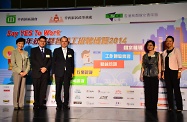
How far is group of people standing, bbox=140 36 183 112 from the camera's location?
5062 mm

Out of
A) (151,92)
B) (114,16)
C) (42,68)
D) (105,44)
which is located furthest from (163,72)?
(42,68)

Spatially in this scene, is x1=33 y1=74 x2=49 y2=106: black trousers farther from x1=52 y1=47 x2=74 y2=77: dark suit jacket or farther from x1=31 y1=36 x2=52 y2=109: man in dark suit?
x1=52 y1=47 x2=74 y2=77: dark suit jacket

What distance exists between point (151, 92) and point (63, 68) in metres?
1.90

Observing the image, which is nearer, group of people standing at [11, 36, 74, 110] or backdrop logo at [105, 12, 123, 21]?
group of people standing at [11, 36, 74, 110]

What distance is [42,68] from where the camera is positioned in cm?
535

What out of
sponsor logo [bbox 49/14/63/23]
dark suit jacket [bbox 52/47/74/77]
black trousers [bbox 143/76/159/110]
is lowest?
black trousers [bbox 143/76/159/110]

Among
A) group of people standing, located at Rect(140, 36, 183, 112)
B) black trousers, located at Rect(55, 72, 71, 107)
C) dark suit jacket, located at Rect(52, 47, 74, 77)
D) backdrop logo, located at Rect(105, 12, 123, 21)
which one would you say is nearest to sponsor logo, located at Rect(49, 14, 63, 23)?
dark suit jacket, located at Rect(52, 47, 74, 77)

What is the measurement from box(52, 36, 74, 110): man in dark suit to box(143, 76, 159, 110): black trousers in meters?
1.59

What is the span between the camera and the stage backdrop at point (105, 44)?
551 cm

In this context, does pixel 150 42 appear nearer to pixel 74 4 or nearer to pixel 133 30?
pixel 133 30

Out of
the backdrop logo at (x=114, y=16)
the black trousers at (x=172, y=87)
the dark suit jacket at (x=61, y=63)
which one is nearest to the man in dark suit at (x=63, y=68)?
the dark suit jacket at (x=61, y=63)

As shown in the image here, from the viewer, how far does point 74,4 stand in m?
6.14

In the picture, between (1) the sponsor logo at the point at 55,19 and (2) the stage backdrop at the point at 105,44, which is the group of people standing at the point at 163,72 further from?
(1) the sponsor logo at the point at 55,19

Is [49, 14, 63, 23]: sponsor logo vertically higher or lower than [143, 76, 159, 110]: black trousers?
higher
